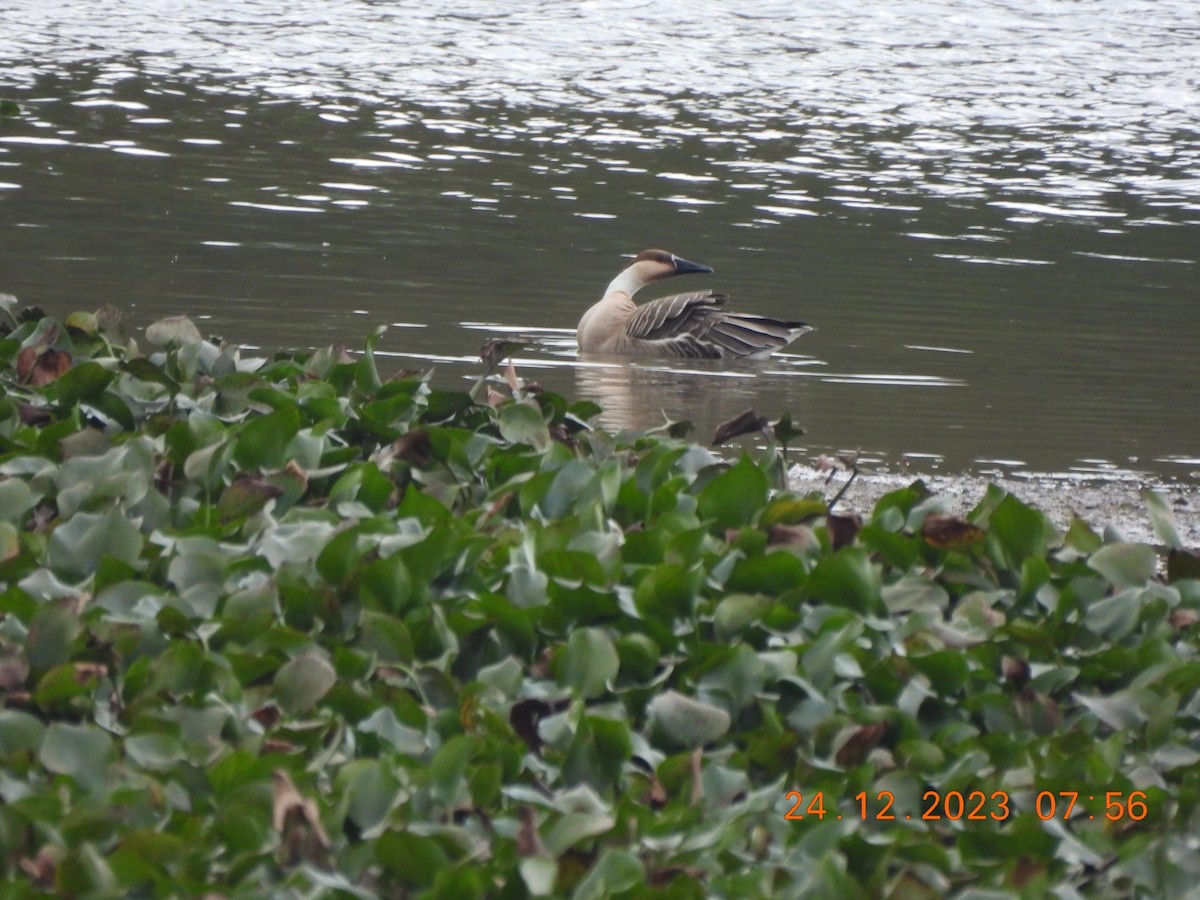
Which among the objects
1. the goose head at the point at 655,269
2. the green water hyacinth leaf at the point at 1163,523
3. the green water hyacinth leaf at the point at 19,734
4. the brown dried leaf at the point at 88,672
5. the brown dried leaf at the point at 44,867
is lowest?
the goose head at the point at 655,269

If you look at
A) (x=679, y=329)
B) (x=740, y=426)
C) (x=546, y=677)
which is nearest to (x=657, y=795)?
(x=546, y=677)

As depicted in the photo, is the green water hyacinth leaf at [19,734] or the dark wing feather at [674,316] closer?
the green water hyacinth leaf at [19,734]

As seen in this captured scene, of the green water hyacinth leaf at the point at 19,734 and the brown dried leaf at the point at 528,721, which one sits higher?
the green water hyacinth leaf at the point at 19,734

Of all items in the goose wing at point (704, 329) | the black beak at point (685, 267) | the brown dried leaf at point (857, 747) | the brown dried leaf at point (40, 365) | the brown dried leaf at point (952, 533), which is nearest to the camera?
the brown dried leaf at point (857, 747)

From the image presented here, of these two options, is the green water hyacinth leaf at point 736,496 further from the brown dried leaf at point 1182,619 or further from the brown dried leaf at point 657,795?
the brown dried leaf at point 657,795

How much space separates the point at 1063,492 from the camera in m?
8.01

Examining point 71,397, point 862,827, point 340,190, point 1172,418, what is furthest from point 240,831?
point 340,190

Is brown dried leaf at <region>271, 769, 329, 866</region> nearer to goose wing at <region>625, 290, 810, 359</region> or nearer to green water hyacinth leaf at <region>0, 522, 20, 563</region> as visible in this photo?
green water hyacinth leaf at <region>0, 522, 20, 563</region>

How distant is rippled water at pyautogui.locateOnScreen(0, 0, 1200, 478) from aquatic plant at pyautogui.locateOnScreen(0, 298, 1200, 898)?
→ 417cm

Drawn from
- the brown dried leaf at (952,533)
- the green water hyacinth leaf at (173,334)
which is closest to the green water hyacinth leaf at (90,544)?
the green water hyacinth leaf at (173,334)

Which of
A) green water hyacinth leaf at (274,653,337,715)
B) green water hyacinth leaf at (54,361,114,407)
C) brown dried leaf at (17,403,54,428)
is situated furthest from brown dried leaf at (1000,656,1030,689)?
brown dried leaf at (17,403,54,428)
